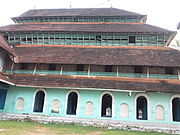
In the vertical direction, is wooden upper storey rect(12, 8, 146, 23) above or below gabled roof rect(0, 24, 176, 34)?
above

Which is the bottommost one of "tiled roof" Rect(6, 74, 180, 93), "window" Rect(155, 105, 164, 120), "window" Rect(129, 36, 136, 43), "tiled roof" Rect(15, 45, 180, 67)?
"window" Rect(155, 105, 164, 120)

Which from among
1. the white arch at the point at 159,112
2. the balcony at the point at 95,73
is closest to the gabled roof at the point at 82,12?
the balcony at the point at 95,73

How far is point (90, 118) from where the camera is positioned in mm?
11953

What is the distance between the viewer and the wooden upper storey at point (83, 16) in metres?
18.1

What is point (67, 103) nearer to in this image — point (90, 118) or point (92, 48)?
point (90, 118)

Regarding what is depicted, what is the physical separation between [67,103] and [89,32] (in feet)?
22.8

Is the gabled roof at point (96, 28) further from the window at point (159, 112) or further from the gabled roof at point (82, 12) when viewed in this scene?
the window at point (159, 112)

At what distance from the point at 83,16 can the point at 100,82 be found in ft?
32.3

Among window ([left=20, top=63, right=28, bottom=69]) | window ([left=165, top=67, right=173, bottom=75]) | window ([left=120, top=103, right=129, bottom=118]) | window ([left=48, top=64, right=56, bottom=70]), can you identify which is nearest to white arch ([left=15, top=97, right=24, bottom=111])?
window ([left=20, top=63, right=28, bottom=69])

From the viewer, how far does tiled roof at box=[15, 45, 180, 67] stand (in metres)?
12.8

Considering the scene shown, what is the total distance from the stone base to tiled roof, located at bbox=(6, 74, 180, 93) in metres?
2.37

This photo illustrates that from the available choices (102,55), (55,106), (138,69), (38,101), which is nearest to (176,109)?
(138,69)

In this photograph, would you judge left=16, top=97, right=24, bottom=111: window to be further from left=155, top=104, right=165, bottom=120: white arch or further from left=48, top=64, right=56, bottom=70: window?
left=155, top=104, right=165, bottom=120: white arch

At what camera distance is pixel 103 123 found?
1129cm
